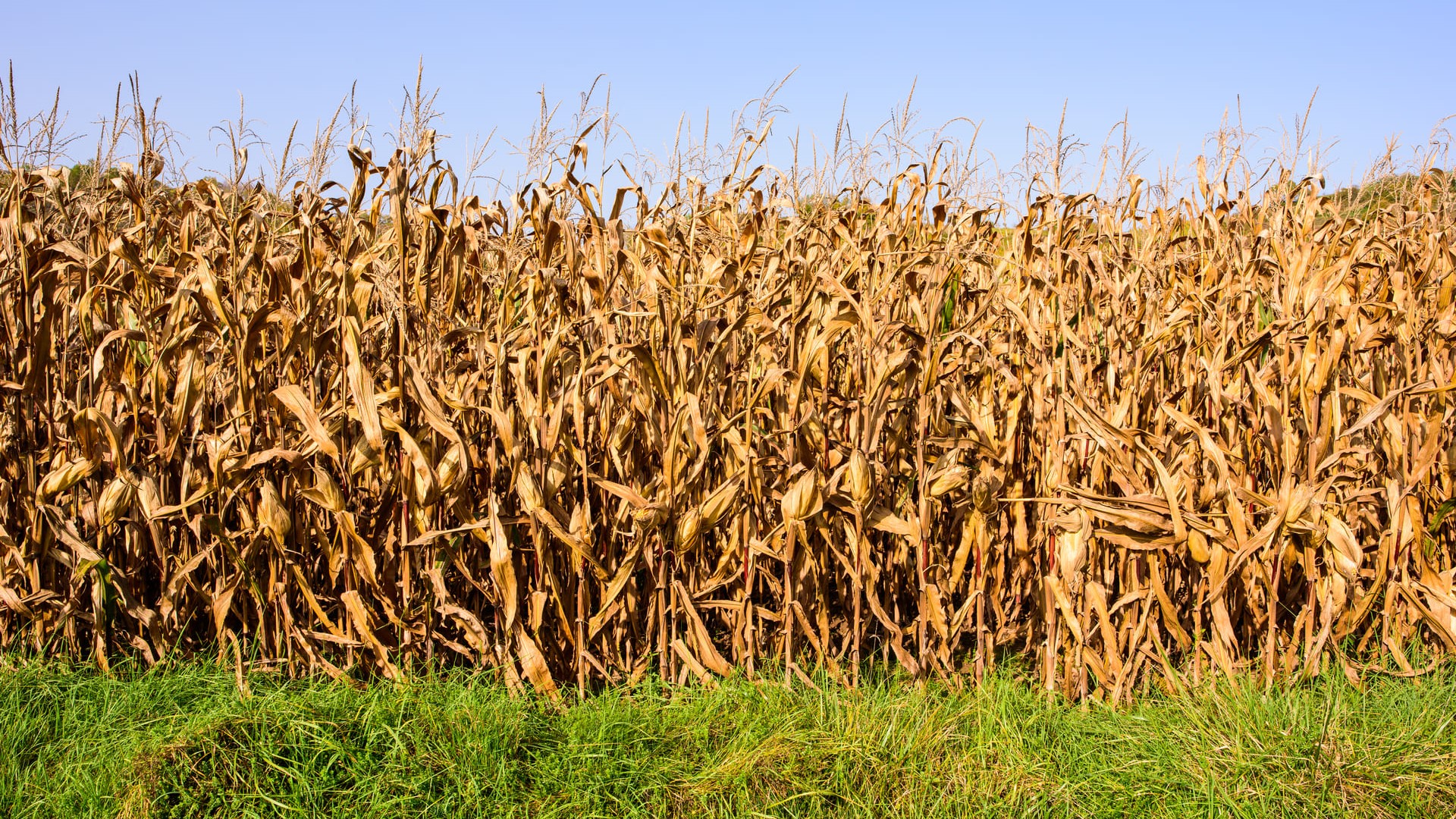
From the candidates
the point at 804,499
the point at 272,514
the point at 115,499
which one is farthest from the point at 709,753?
the point at 115,499

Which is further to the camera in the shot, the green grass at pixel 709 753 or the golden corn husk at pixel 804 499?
the golden corn husk at pixel 804 499

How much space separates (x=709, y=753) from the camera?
218cm

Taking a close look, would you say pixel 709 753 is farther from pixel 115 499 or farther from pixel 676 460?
pixel 115 499

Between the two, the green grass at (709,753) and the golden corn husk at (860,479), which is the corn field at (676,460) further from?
the green grass at (709,753)

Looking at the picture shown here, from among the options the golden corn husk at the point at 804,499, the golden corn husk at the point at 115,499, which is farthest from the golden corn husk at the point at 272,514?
the golden corn husk at the point at 804,499

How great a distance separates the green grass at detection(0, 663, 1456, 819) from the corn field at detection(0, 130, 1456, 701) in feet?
0.48

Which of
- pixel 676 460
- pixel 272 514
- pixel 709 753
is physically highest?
pixel 676 460

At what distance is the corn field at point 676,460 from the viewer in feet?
7.59

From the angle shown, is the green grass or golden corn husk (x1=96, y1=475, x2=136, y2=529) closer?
the green grass

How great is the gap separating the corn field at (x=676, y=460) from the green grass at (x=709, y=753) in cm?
15

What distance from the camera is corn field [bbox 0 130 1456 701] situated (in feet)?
7.59

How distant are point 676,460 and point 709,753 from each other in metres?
0.66

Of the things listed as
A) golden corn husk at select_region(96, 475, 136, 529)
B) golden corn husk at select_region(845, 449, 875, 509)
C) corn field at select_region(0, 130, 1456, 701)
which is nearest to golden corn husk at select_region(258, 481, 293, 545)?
corn field at select_region(0, 130, 1456, 701)

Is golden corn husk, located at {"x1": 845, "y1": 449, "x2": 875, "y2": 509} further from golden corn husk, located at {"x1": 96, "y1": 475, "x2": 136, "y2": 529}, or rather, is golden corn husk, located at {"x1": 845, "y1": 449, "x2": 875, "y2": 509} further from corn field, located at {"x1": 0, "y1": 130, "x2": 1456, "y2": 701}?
golden corn husk, located at {"x1": 96, "y1": 475, "x2": 136, "y2": 529}
